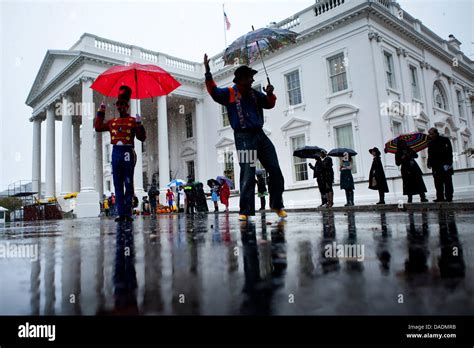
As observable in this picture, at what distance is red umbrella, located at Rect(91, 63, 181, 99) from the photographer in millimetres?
7047

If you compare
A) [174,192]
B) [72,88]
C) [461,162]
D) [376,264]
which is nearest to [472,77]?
[461,162]

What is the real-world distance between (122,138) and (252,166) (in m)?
2.47

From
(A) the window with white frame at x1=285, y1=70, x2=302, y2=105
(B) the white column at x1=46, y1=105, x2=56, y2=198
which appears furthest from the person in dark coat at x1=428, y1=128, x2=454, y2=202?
(B) the white column at x1=46, y1=105, x2=56, y2=198

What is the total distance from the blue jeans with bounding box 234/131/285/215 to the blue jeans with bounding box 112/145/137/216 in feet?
7.33

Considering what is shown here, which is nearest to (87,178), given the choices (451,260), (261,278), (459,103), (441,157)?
(441,157)

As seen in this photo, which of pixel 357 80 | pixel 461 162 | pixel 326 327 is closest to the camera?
pixel 326 327

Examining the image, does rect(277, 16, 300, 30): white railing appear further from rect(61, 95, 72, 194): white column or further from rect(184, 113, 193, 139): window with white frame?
rect(61, 95, 72, 194): white column

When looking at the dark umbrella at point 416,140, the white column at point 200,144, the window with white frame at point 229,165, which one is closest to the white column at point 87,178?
the white column at point 200,144

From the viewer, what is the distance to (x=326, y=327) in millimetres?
805

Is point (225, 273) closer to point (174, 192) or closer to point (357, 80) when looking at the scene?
Answer: point (357, 80)

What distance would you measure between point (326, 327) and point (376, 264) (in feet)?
1.70

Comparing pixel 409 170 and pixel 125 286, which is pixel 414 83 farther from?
pixel 125 286

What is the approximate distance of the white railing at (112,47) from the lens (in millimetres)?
23277

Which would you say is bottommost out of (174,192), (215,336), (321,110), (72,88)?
(215,336)
